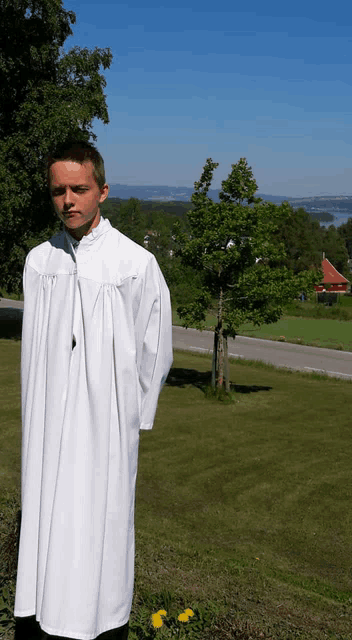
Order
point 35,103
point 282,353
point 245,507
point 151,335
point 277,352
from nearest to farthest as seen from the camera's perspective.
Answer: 1. point 151,335
2. point 245,507
3. point 35,103
4. point 282,353
5. point 277,352

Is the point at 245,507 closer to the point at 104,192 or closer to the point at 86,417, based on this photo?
the point at 86,417

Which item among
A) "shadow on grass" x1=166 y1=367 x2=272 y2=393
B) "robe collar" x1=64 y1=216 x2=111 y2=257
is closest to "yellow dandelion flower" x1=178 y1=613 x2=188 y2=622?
"robe collar" x1=64 y1=216 x2=111 y2=257

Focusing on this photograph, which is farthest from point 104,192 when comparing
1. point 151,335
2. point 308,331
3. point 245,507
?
point 308,331

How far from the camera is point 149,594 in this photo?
4.51 m

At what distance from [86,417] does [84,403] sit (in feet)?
0.21

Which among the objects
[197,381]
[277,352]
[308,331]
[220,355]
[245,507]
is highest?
[220,355]

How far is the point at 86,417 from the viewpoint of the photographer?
120 inches

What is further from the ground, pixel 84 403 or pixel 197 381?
pixel 84 403

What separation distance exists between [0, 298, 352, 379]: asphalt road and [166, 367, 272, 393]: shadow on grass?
521 centimetres

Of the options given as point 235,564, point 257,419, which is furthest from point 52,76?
point 235,564

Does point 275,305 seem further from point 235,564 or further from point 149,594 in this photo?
point 149,594

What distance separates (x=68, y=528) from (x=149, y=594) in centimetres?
175

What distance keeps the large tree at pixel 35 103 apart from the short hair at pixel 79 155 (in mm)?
20255

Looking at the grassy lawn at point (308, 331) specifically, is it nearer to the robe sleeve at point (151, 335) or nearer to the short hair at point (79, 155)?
the robe sleeve at point (151, 335)
